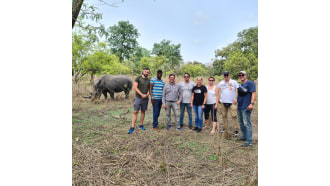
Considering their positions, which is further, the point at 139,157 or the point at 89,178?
the point at 139,157

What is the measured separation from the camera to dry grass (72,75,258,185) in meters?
2.53

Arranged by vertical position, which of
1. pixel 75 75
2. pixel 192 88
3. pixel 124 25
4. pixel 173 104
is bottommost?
pixel 173 104

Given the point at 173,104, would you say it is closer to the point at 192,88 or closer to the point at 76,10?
the point at 192,88

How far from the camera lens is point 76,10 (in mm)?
3428

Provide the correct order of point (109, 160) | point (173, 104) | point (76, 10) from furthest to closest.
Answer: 1. point (173, 104)
2. point (76, 10)
3. point (109, 160)

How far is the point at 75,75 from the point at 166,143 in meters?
8.38

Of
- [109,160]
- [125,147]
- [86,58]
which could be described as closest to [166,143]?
[125,147]

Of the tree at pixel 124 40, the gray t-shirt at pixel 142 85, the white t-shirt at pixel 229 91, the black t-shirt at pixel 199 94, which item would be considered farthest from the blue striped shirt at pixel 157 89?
the tree at pixel 124 40

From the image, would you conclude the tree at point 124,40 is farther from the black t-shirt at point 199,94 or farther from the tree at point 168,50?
→ the black t-shirt at point 199,94

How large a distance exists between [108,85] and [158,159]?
753cm

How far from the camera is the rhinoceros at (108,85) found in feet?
30.9

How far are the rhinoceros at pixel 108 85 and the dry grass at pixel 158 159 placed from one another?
16.7 ft

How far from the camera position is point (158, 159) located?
10.2 ft

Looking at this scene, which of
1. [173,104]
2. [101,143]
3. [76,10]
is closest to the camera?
[76,10]
